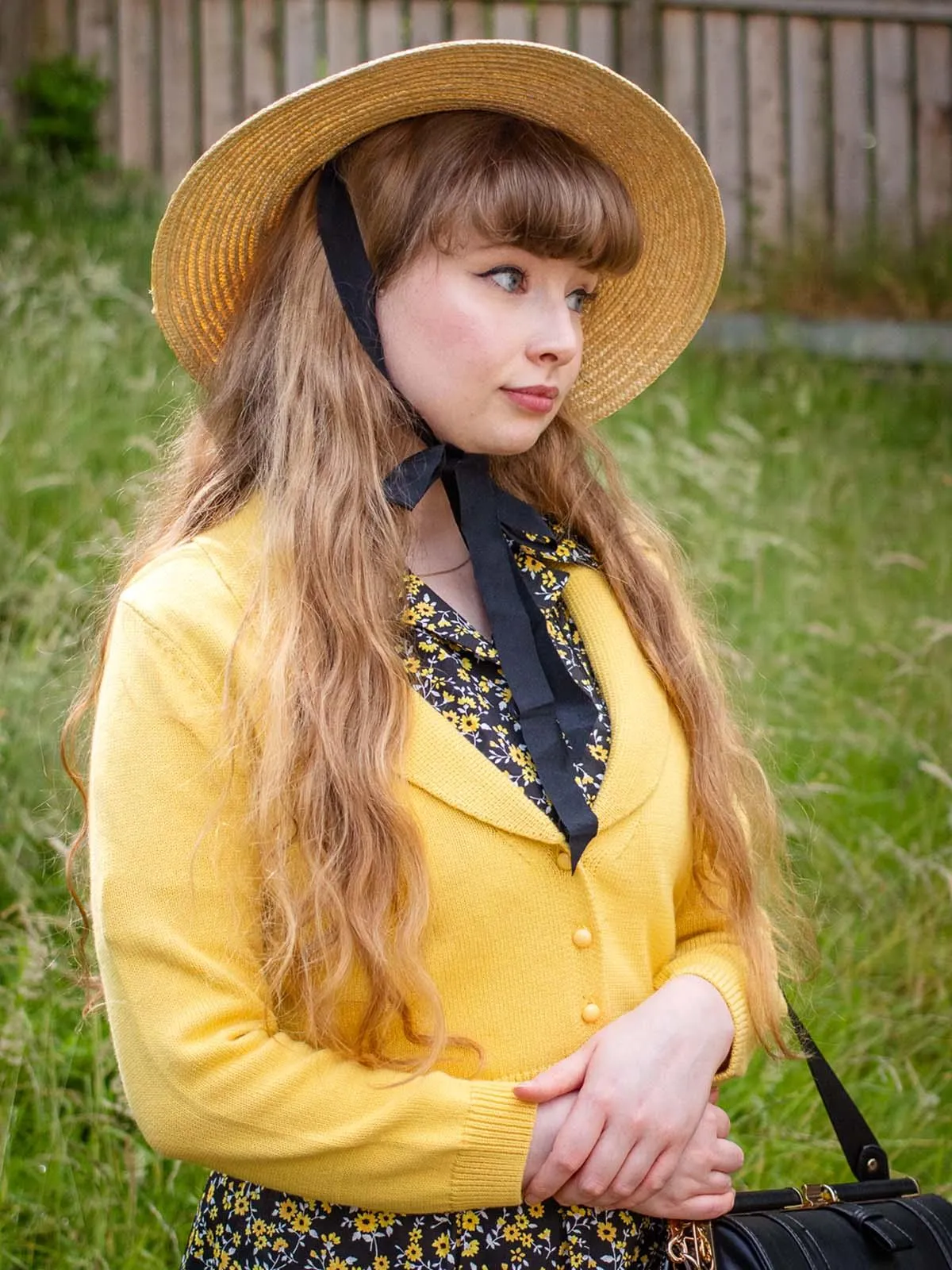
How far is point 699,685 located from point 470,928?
0.49m

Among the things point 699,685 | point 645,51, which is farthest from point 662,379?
point 699,685

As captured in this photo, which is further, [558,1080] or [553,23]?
[553,23]

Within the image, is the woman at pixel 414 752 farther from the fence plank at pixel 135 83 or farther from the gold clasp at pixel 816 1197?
the fence plank at pixel 135 83

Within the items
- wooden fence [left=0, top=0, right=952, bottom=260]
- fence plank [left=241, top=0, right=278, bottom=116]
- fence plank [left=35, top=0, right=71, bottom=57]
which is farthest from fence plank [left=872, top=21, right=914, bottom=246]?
fence plank [left=35, top=0, right=71, bottom=57]

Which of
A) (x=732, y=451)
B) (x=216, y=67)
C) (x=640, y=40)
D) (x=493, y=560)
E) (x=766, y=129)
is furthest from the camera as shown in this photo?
(x=766, y=129)

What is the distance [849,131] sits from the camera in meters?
7.26

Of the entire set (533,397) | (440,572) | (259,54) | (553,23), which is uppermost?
(553,23)

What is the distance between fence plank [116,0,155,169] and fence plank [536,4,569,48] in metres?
1.71

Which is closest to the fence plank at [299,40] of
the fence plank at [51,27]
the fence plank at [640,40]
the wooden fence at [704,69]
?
the wooden fence at [704,69]

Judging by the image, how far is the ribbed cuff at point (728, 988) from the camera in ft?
5.66

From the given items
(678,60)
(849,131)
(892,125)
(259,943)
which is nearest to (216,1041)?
(259,943)

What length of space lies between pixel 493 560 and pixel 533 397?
198 mm

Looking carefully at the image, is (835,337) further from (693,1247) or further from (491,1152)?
(491,1152)

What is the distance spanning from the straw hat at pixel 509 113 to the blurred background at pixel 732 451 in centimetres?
46
